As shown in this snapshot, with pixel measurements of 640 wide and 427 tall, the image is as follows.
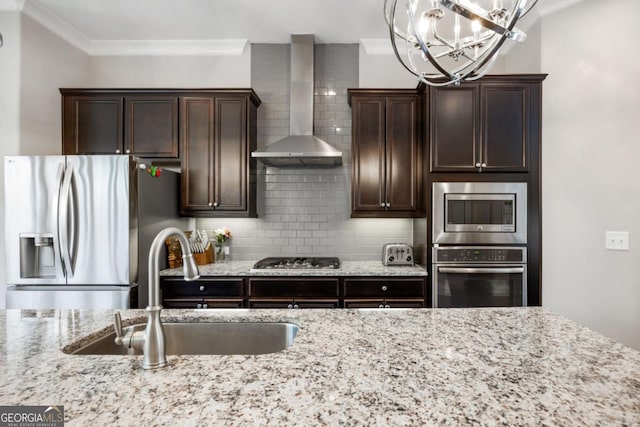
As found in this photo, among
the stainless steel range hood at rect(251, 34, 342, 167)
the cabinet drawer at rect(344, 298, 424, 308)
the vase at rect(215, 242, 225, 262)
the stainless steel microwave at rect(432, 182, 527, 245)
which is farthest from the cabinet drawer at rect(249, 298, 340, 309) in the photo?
the stainless steel range hood at rect(251, 34, 342, 167)

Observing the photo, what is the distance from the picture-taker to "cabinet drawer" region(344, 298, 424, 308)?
2.73 meters

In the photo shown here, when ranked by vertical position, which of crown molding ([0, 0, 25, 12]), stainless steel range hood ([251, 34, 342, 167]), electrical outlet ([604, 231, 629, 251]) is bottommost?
electrical outlet ([604, 231, 629, 251])

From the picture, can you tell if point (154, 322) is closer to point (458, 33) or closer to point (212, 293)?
point (458, 33)

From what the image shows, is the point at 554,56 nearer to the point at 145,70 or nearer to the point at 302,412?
the point at 302,412

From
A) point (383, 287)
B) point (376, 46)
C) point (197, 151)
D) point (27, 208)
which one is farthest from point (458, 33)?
point (27, 208)

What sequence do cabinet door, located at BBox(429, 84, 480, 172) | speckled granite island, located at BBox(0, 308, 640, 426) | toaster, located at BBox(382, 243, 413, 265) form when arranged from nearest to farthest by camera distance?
speckled granite island, located at BBox(0, 308, 640, 426) → cabinet door, located at BBox(429, 84, 480, 172) → toaster, located at BBox(382, 243, 413, 265)

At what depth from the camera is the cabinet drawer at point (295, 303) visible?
274cm

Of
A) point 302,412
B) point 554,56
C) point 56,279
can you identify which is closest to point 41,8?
point 56,279

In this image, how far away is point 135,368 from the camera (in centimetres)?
90

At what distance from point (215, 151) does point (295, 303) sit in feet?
5.00

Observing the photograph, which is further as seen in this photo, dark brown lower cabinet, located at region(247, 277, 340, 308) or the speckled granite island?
dark brown lower cabinet, located at region(247, 277, 340, 308)

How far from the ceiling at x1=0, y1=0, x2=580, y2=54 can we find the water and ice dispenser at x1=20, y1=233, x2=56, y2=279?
6.04 ft

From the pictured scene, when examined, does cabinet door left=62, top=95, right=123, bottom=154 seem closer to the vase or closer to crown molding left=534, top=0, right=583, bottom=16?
the vase

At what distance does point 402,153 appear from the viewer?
3.01 metres
